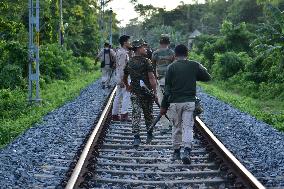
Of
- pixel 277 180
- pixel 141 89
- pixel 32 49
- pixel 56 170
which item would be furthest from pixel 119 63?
pixel 277 180

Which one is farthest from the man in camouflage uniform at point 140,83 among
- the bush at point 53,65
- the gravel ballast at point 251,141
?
the bush at point 53,65

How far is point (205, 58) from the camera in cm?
3606

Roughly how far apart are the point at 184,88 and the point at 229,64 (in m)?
19.9

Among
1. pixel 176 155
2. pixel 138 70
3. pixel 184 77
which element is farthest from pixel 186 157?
pixel 138 70

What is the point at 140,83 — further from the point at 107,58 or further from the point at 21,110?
the point at 107,58

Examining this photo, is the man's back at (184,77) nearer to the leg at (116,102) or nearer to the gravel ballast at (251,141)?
the gravel ballast at (251,141)

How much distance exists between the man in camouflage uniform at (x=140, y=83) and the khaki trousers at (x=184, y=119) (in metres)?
1.25

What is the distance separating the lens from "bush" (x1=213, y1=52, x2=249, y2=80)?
89.1 ft

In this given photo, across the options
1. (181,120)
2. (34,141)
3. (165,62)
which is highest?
(165,62)

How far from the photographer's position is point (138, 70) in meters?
9.52

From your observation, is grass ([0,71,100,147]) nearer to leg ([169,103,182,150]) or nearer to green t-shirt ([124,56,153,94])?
green t-shirt ([124,56,153,94])

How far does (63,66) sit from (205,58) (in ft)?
35.6

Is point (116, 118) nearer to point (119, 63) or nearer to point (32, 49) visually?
point (119, 63)

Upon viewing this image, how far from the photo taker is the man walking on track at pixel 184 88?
790 cm
